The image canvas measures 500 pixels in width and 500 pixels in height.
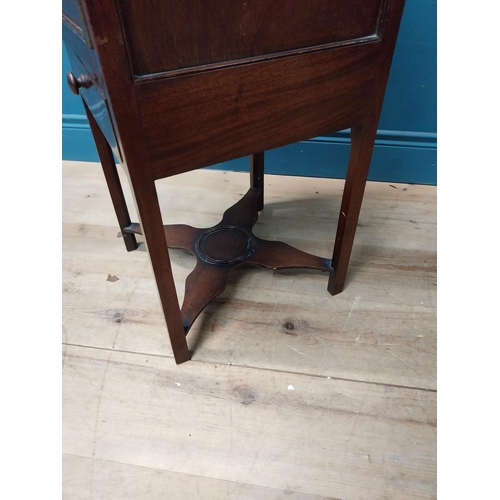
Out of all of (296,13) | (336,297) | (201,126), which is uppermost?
(296,13)

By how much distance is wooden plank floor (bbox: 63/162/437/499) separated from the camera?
2.18 ft

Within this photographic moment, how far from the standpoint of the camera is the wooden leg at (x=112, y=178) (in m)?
0.89

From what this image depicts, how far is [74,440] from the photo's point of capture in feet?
2.36

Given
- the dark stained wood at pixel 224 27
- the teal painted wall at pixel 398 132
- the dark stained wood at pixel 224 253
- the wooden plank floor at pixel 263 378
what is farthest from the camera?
the teal painted wall at pixel 398 132

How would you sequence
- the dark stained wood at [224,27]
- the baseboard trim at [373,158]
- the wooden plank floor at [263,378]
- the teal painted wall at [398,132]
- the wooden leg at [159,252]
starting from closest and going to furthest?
1. the dark stained wood at [224,27]
2. the wooden leg at [159,252]
3. the wooden plank floor at [263,378]
4. the teal painted wall at [398,132]
5. the baseboard trim at [373,158]

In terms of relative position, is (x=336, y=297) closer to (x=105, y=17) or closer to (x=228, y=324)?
(x=228, y=324)

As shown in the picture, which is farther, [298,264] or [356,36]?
[298,264]

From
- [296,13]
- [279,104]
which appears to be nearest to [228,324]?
[279,104]

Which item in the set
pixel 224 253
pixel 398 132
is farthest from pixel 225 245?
pixel 398 132

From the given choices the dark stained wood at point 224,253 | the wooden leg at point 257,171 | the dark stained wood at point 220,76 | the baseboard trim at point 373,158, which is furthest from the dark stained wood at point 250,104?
the baseboard trim at point 373,158

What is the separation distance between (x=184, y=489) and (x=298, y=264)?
0.48 meters

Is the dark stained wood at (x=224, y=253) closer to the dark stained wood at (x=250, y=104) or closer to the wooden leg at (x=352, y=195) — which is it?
the wooden leg at (x=352, y=195)

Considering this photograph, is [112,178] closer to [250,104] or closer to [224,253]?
[224,253]

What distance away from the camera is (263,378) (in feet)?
2.58
